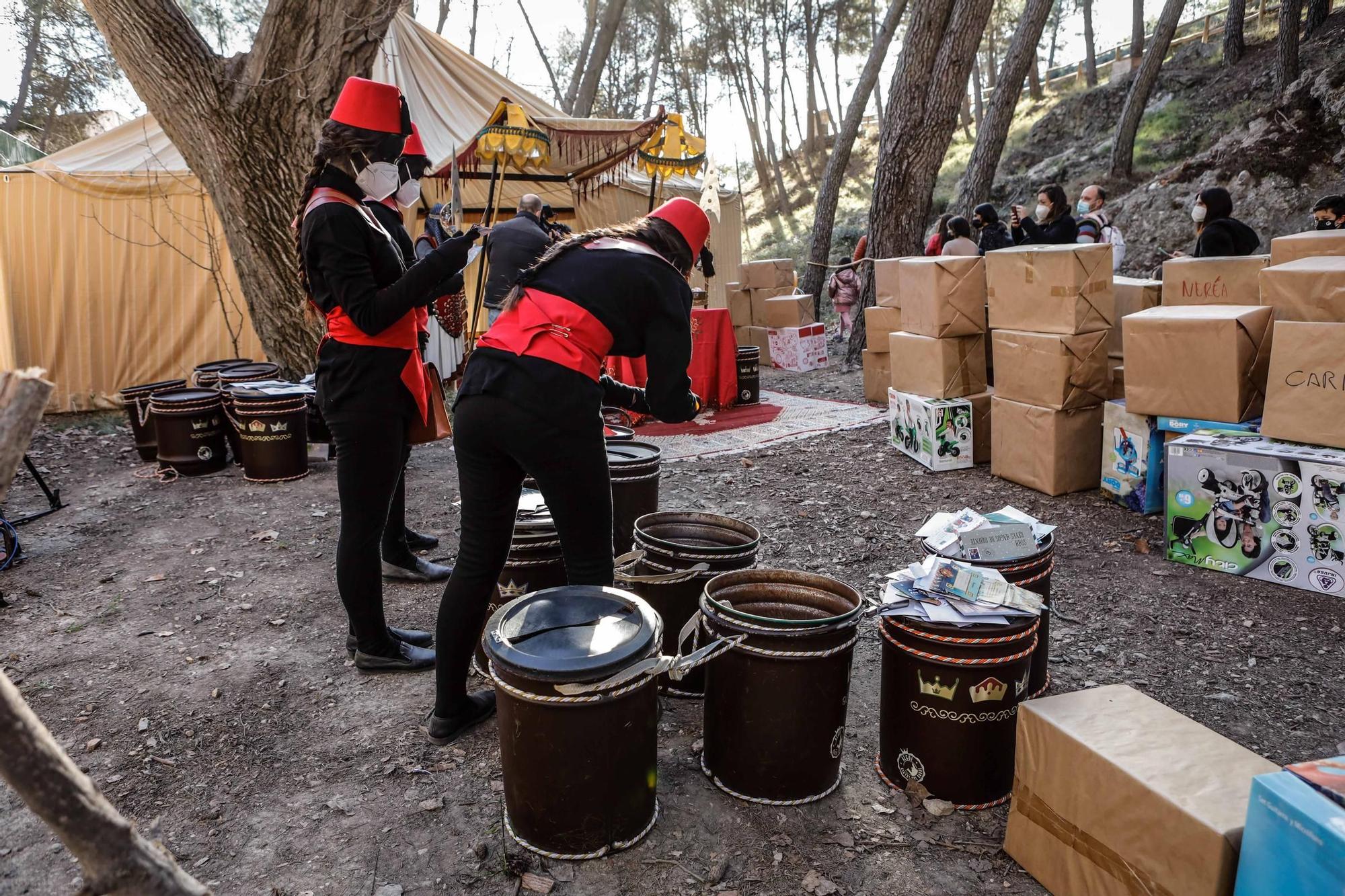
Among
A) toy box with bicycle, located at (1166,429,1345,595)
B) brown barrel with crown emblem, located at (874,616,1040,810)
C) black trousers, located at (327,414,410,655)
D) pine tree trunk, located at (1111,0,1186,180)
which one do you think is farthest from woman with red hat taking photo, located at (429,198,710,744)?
pine tree trunk, located at (1111,0,1186,180)

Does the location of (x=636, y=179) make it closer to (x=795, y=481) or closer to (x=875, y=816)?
(x=795, y=481)

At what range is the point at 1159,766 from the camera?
6.08ft

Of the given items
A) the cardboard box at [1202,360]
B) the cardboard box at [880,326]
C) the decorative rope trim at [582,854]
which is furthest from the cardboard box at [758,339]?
the decorative rope trim at [582,854]

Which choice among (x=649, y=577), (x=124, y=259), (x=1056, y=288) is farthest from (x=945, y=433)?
(x=124, y=259)

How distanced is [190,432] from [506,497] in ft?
16.0

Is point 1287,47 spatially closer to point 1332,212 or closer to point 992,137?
point 992,137

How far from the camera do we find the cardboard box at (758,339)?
36.7ft

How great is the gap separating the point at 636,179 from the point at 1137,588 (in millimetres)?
9366

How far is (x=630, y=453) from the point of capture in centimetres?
396

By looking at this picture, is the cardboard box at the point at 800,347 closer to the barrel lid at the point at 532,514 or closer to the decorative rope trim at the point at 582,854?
the barrel lid at the point at 532,514

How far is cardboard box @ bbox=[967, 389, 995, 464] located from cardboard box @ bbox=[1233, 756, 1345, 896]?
4.38 m

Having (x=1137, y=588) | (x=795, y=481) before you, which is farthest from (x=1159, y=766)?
(x=795, y=481)

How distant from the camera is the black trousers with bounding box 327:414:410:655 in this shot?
2869mm

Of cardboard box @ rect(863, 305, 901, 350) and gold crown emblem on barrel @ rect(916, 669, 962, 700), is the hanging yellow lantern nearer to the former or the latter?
cardboard box @ rect(863, 305, 901, 350)
